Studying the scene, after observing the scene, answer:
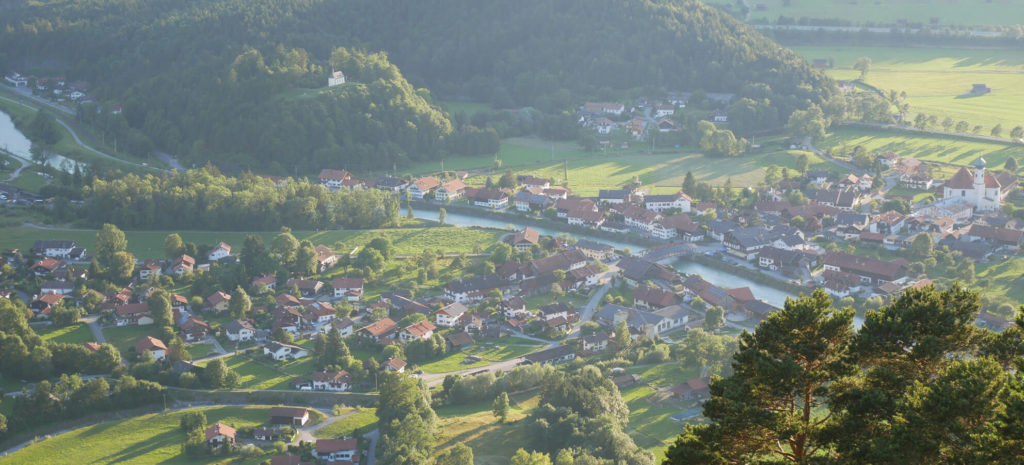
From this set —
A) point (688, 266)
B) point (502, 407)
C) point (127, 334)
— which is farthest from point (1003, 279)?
point (127, 334)

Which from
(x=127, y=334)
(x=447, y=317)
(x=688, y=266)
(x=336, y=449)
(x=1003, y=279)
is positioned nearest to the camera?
(x=336, y=449)

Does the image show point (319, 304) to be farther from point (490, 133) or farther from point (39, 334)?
point (490, 133)

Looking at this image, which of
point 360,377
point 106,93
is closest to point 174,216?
point 360,377

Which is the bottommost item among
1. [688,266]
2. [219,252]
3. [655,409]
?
[655,409]

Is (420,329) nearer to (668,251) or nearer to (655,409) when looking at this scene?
(655,409)

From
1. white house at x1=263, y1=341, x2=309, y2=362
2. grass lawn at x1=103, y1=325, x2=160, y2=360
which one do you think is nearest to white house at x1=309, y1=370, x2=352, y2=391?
white house at x1=263, y1=341, x2=309, y2=362

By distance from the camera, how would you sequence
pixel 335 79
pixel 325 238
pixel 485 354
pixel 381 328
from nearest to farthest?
pixel 485 354 → pixel 381 328 → pixel 325 238 → pixel 335 79

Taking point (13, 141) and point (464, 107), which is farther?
point (464, 107)
